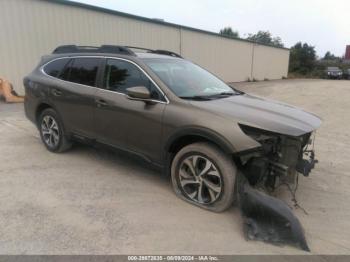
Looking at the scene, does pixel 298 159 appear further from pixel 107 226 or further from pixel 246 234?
pixel 107 226

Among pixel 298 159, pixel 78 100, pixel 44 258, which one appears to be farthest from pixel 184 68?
pixel 44 258

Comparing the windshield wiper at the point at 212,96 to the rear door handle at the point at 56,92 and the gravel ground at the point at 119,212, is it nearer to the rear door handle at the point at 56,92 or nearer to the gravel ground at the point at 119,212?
the gravel ground at the point at 119,212

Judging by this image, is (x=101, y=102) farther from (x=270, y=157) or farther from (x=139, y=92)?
(x=270, y=157)

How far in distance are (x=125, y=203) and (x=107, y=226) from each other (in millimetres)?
512

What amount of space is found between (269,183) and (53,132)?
3603 millimetres

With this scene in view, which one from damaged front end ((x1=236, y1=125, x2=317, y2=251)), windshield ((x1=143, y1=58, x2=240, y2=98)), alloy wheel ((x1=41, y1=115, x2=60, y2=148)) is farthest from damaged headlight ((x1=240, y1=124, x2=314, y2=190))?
alloy wheel ((x1=41, y1=115, x2=60, y2=148))

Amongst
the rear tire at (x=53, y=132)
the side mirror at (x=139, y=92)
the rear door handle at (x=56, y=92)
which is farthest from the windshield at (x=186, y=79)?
the rear tire at (x=53, y=132)

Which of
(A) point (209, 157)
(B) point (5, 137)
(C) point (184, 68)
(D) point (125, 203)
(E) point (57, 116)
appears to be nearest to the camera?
(A) point (209, 157)

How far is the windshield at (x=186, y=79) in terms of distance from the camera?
12.9ft

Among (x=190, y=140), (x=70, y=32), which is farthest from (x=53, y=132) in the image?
(x=70, y=32)

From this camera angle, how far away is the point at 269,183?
3516 mm

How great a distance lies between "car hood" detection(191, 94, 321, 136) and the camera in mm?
3209

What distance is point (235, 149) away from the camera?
313cm

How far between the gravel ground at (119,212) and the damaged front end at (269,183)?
132 millimetres
